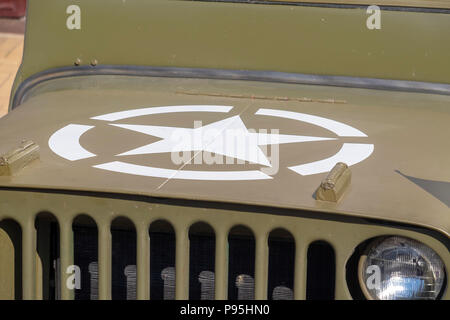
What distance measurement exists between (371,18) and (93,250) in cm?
118

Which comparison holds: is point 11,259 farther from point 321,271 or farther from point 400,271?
point 400,271

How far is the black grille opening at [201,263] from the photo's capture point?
1.93m

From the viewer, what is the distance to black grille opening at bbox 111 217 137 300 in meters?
2.02

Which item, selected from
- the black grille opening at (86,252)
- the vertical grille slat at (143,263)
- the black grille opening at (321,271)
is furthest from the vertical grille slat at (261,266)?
the black grille opening at (86,252)

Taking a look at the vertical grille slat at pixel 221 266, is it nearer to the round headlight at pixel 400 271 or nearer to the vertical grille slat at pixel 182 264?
the vertical grille slat at pixel 182 264

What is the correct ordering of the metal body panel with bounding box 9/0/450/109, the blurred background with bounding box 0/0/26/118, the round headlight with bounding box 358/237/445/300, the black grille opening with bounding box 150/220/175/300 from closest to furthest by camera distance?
the round headlight with bounding box 358/237/445/300
the black grille opening with bounding box 150/220/175/300
the metal body panel with bounding box 9/0/450/109
the blurred background with bounding box 0/0/26/118

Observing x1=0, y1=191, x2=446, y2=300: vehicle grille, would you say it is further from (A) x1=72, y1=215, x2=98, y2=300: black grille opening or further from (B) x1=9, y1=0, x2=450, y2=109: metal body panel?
(B) x1=9, y1=0, x2=450, y2=109: metal body panel

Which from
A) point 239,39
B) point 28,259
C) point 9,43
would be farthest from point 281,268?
point 9,43

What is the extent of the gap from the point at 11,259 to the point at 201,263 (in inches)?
17.7

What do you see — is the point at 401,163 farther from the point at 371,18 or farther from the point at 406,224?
the point at 371,18

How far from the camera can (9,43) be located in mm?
7250

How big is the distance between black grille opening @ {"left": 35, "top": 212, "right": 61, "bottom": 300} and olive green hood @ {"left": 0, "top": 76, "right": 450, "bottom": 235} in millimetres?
118

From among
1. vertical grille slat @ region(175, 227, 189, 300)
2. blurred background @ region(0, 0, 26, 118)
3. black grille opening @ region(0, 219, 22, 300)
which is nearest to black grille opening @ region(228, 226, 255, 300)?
vertical grille slat @ region(175, 227, 189, 300)

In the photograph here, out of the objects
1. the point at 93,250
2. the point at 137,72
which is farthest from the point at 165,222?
the point at 137,72
